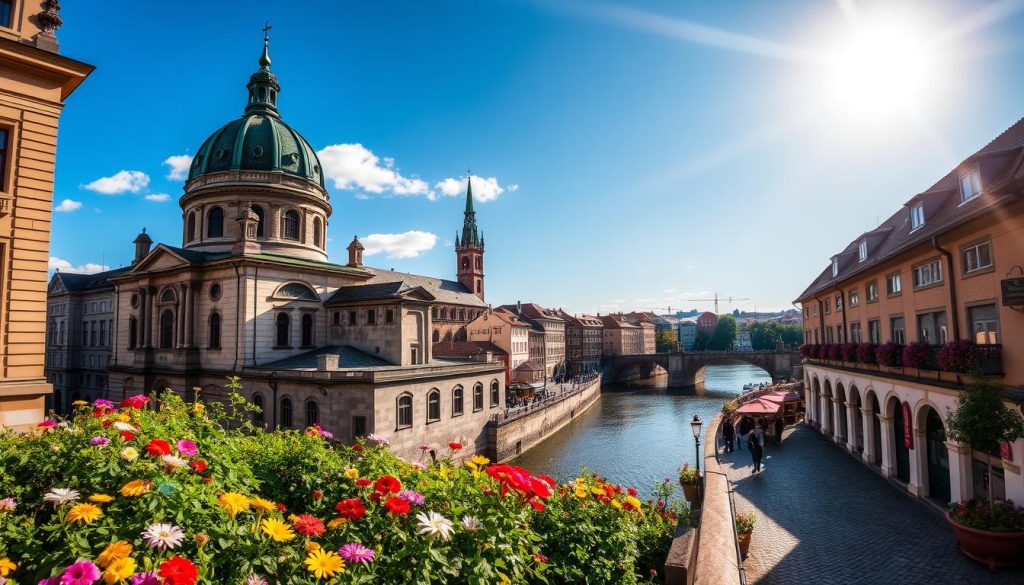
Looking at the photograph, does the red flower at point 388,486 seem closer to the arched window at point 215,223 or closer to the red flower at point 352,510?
the red flower at point 352,510

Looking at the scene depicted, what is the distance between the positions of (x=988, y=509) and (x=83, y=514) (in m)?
16.1

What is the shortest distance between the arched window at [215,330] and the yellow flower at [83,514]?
105ft

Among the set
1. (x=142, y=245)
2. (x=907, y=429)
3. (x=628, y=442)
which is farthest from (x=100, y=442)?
(x=142, y=245)

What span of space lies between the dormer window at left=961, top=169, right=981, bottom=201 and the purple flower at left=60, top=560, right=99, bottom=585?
64.0 ft

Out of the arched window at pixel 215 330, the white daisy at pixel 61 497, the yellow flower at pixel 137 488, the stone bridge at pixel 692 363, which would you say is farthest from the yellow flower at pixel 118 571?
the stone bridge at pixel 692 363

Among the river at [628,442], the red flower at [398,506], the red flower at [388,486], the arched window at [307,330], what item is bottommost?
the river at [628,442]

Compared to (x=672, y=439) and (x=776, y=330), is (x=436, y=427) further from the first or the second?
(x=776, y=330)

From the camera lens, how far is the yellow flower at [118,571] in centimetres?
301

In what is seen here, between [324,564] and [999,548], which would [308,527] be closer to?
[324,564]

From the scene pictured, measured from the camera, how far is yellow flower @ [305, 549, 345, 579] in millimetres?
3451

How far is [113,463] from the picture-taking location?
4660 millimetres

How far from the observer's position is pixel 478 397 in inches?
1329

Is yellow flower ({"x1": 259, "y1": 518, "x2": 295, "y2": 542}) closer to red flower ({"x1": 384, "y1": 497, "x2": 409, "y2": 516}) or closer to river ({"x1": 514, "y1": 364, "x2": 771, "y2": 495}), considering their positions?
Answer: red flower ({"x1": 384, "y1": 497, "x2": 409, "y2": 516})

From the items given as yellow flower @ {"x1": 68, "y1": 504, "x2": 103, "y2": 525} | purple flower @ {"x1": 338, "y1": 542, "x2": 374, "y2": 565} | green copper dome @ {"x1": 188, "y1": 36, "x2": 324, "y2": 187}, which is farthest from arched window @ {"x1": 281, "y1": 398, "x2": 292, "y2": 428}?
purple flower @ {"x1": 338, "y1": 542, "x2": 374, "y2": 565}
